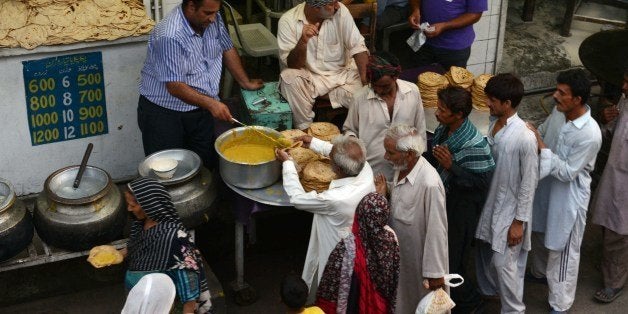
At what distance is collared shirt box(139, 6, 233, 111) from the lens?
18.1 feet

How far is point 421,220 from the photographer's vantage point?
16.4 ft

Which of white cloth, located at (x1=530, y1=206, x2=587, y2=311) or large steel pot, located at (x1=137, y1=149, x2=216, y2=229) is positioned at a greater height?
large steel pot, located at (x1=137, y1=149, x2=216, y2=229)

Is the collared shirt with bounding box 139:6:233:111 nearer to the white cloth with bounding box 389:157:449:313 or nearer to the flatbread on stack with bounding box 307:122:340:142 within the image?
the flatbread on stack with bounding box 307:122:340:142

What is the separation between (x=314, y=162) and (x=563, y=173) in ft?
5.67

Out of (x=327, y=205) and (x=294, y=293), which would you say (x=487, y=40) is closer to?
(x=327, y=205)

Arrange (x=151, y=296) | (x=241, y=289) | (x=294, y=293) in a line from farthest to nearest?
(x=241, y=289) < (x=294, y=293) < (x=151, y=296)

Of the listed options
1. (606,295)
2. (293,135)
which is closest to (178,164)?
(293,135)

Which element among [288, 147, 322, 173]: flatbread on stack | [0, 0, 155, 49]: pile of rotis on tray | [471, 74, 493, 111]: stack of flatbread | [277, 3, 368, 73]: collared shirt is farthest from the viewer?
[471, 74, 493, 111]: stack of flatbread

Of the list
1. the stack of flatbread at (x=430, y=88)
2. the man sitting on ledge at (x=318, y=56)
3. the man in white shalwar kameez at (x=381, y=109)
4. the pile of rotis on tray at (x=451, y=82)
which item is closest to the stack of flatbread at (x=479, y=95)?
the pile of rotis on tray at (x=451, y=82)

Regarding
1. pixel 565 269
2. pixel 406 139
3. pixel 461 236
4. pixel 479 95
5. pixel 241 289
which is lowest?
pixel 241 289

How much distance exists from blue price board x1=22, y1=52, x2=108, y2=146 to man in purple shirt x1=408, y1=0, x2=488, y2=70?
9.27ft

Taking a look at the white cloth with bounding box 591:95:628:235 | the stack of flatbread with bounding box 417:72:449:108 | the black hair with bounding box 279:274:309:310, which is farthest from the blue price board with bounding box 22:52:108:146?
the white cloth with bounding box 591:95:628:235

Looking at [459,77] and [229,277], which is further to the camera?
[459,77]

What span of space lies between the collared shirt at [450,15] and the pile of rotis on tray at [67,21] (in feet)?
8.07
